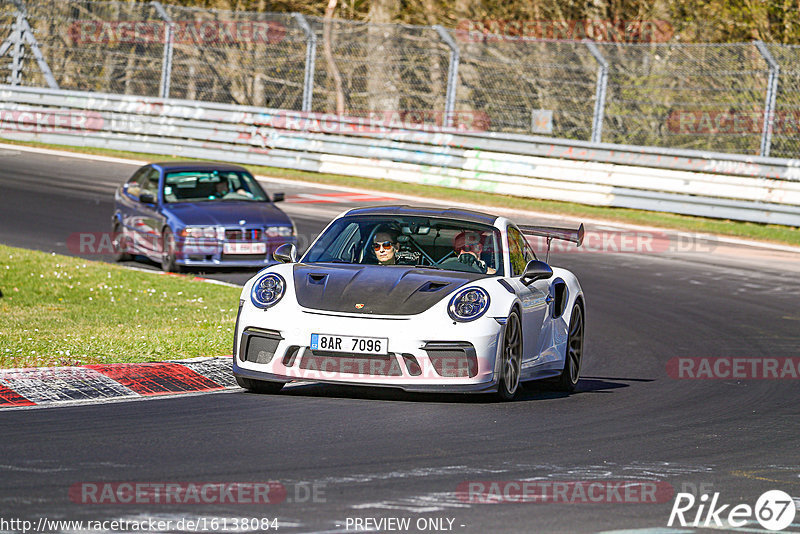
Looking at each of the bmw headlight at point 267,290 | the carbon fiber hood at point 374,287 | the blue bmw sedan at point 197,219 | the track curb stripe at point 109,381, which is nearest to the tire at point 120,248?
the blue bmw sedan at point 197,219

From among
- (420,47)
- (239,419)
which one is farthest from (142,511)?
(420,47)

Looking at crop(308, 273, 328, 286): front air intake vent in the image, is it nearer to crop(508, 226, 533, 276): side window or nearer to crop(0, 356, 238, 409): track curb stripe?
crop(0, 356, 238, 409): track curb stripe

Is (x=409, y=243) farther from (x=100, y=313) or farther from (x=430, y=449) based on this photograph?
(x=100, y=313)

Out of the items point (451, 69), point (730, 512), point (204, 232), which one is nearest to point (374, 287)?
point (730, 512)

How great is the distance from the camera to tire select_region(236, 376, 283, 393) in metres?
8.91

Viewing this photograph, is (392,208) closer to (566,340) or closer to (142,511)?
(566,340)

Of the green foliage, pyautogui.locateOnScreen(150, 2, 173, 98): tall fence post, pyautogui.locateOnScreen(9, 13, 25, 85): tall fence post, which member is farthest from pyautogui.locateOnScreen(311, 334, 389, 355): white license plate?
pyautogui.locateOnScreen(9, 13, 25, 85): tall fence post

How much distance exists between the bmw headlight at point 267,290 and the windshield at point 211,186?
863 cm

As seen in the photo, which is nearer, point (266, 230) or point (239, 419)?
point (239, 419)

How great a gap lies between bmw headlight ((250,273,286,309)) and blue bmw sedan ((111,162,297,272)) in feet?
24.8

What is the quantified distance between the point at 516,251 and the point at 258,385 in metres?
2.22

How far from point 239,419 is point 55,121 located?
923 inches

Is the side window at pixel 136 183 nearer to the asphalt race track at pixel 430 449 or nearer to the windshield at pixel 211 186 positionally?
the windshield at pixel 211 186

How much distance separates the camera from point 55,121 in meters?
30.0
